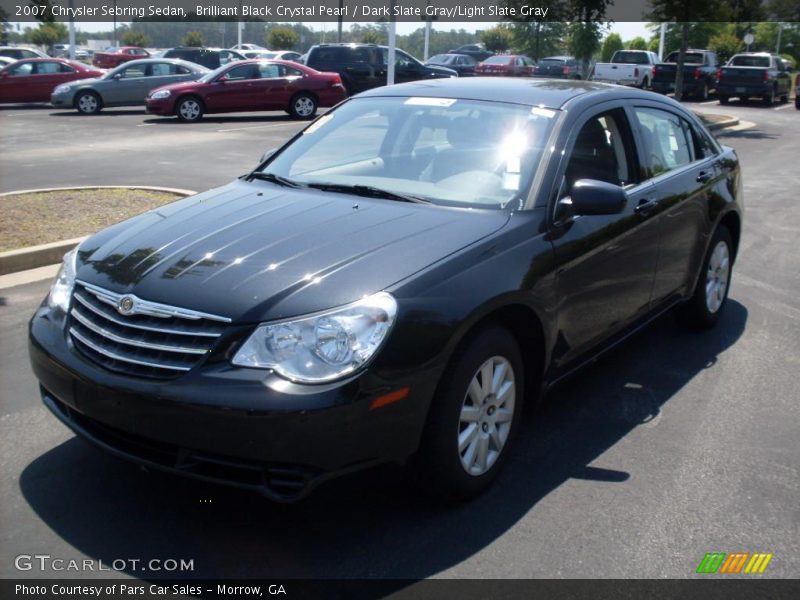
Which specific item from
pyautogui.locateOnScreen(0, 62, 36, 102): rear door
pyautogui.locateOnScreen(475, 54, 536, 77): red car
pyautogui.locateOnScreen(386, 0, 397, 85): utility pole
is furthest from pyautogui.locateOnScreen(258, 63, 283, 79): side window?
pyautogui.locateOnScreen(475, 54, 536, 77): red car

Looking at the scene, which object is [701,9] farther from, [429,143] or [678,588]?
[678,588]

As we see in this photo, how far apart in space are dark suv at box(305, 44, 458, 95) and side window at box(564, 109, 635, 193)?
22.4 meters

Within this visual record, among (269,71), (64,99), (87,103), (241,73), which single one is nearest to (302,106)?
(269,71)

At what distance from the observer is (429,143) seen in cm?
486

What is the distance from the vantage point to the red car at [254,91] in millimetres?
22047

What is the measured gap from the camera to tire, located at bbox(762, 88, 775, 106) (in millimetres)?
32062

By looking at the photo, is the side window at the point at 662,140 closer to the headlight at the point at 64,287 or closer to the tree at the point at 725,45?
the headlight at the point at 64,287

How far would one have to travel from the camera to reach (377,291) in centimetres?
349

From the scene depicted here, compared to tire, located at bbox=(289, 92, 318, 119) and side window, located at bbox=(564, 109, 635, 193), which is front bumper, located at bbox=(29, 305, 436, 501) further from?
tire, located at bbox=(289, 92, 318, 119)

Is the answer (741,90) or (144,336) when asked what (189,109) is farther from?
(144,336)

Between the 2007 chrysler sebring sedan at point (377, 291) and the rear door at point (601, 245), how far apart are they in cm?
1

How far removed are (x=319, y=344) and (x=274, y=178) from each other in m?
1.89

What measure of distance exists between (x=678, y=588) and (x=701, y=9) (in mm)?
21210

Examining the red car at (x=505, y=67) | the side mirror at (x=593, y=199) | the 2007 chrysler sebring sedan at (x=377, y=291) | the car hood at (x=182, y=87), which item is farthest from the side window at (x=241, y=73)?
the side mirror at (x=593, y=199)
